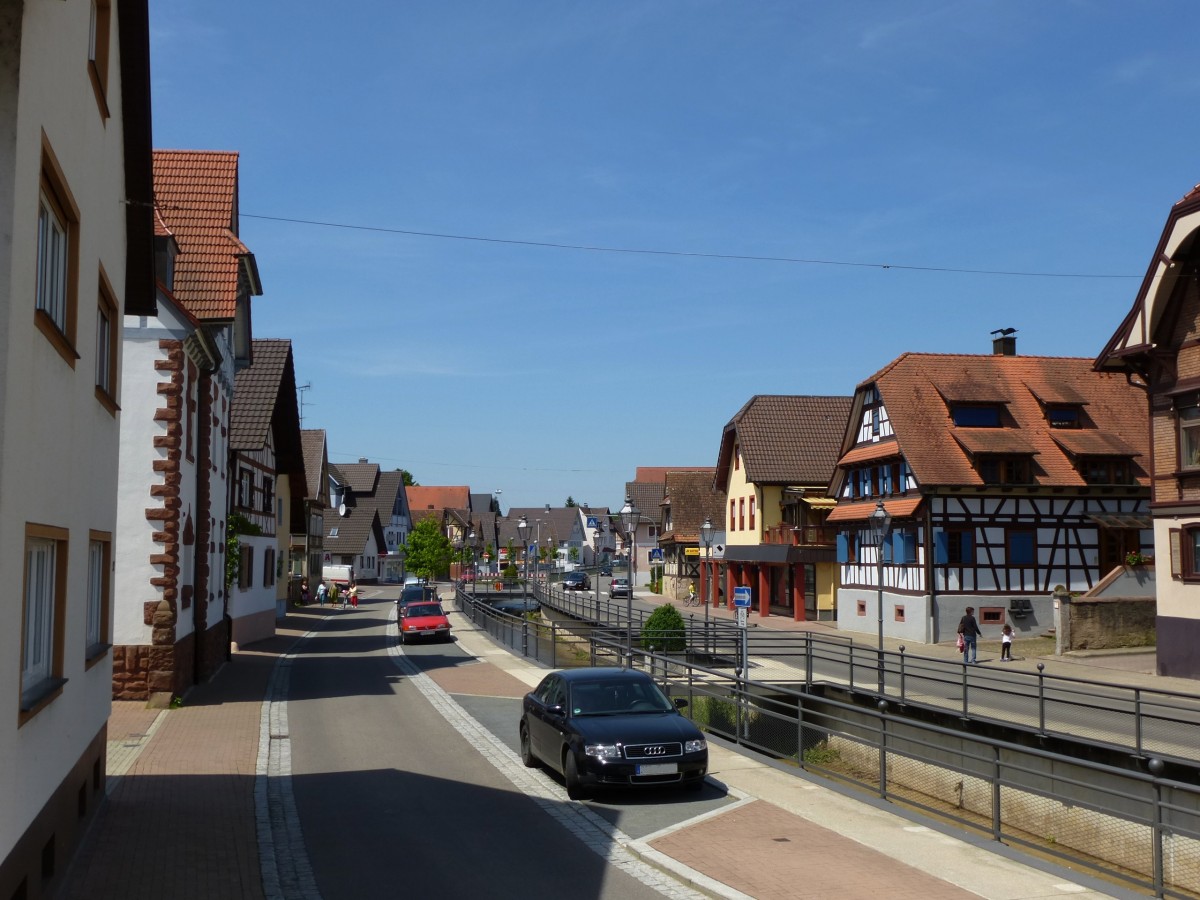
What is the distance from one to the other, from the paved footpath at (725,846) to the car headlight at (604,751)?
4.52ft

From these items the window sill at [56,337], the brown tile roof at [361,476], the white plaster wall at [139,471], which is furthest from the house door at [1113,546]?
the brown tile roof at [361,476]

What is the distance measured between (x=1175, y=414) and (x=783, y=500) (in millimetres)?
26042

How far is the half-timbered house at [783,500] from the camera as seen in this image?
163 feet

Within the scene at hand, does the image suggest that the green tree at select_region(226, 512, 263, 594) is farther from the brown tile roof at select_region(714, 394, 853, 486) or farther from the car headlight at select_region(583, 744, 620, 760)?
the brown tile roof at select_region(714, 394, 853, 486)

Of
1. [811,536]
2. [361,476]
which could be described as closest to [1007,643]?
[811,536]

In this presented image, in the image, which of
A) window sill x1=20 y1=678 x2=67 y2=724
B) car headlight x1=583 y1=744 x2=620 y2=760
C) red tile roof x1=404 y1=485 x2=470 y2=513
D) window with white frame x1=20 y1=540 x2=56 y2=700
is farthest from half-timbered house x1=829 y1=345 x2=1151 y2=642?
red tile roof x1=404 y1=485 x2=470 y2=513

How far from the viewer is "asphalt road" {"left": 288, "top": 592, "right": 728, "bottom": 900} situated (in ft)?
33.3

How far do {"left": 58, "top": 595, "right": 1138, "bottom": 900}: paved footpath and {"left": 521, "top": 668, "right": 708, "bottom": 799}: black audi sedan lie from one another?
82 cm

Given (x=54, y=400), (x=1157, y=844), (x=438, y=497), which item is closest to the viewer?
(x=54, y=400)

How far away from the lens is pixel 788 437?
5469 cm

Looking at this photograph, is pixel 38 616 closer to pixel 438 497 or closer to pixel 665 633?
pixel 665 633

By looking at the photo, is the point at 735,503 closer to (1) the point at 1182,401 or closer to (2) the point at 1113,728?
(1) the point at 1182,401

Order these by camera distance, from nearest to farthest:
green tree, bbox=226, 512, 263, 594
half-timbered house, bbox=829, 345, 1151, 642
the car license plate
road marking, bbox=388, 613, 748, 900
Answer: road marking, bbox=388, 613, 748, 900
the car license plate
green tree, bbox=226, 512, 263, 594
half-timbered house, bbox=829, 345, 1151, 642

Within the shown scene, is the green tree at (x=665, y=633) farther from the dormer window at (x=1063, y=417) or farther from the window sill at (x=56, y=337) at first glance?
the window sill at (x=56, y=337)
